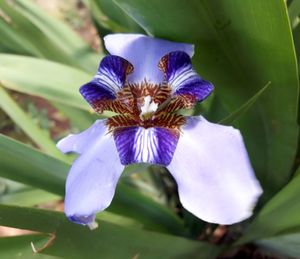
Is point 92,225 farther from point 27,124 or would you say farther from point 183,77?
point 27,124

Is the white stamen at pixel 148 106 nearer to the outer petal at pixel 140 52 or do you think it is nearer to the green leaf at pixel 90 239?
the outer petal at pixel 140 52

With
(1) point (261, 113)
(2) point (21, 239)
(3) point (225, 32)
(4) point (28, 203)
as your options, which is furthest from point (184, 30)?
(4) point (28, 203)

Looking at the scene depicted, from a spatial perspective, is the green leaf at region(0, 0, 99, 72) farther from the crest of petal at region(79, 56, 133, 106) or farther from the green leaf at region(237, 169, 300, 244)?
the green leaf at region(237, 169, 300, 244)

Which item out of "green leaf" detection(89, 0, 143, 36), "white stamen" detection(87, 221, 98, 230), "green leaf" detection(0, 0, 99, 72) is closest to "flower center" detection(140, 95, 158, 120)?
"white stamen" detection(87, 221, 98, 230)

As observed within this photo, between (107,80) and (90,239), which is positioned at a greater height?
(107,80)

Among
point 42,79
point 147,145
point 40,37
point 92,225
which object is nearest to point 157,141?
point 147,145
